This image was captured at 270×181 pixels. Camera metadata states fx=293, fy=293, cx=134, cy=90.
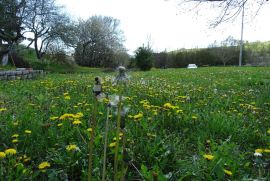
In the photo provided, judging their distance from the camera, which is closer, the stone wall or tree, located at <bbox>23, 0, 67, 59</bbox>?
the stone wall

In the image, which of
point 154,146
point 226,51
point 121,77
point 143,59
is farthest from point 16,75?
point 226,51

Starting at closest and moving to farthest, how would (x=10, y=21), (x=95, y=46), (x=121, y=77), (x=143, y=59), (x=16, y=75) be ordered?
(x=121, y=77) < (x=16, y=75) < (x=10, y=21) < (x=143, y=59) < (x=95, y=46)

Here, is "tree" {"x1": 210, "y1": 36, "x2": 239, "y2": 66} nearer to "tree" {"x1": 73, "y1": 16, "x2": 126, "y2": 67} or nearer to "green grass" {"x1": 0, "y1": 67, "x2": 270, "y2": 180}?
"tree" {"x1": 73, "y1": 16, "x2": 126, "y2": 67}

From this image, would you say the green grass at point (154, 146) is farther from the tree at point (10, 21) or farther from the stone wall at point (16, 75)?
the tree at point (10, 21)

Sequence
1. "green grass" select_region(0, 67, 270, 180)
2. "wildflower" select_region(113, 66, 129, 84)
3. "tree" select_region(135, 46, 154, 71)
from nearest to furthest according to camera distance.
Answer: "wildflower" select_region(113, 66, 129, 84) < "green grass" select_region(0, 67, 270, 180) < "tree" select_region(135, 46, 154, 71)

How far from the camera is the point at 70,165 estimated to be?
1.95 m

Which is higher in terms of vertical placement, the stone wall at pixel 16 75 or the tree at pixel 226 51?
the tree at pixel 226 51

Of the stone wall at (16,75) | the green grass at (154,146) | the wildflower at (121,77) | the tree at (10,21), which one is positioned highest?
the tree at (10,21)

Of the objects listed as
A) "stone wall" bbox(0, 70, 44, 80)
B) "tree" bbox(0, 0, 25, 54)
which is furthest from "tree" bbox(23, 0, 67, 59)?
"stone wall" bbox(0, 70, 44, 80)

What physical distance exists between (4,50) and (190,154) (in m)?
23.0

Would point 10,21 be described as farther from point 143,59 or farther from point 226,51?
point 226,51

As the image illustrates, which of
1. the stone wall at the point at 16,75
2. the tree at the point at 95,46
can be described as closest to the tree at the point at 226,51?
the tree at the point at 95,46

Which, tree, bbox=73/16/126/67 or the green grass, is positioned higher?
tree, bbox=73/16/126/67

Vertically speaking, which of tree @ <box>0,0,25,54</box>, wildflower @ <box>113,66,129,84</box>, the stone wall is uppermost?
tree @ <box>0,0,25,54</box>
